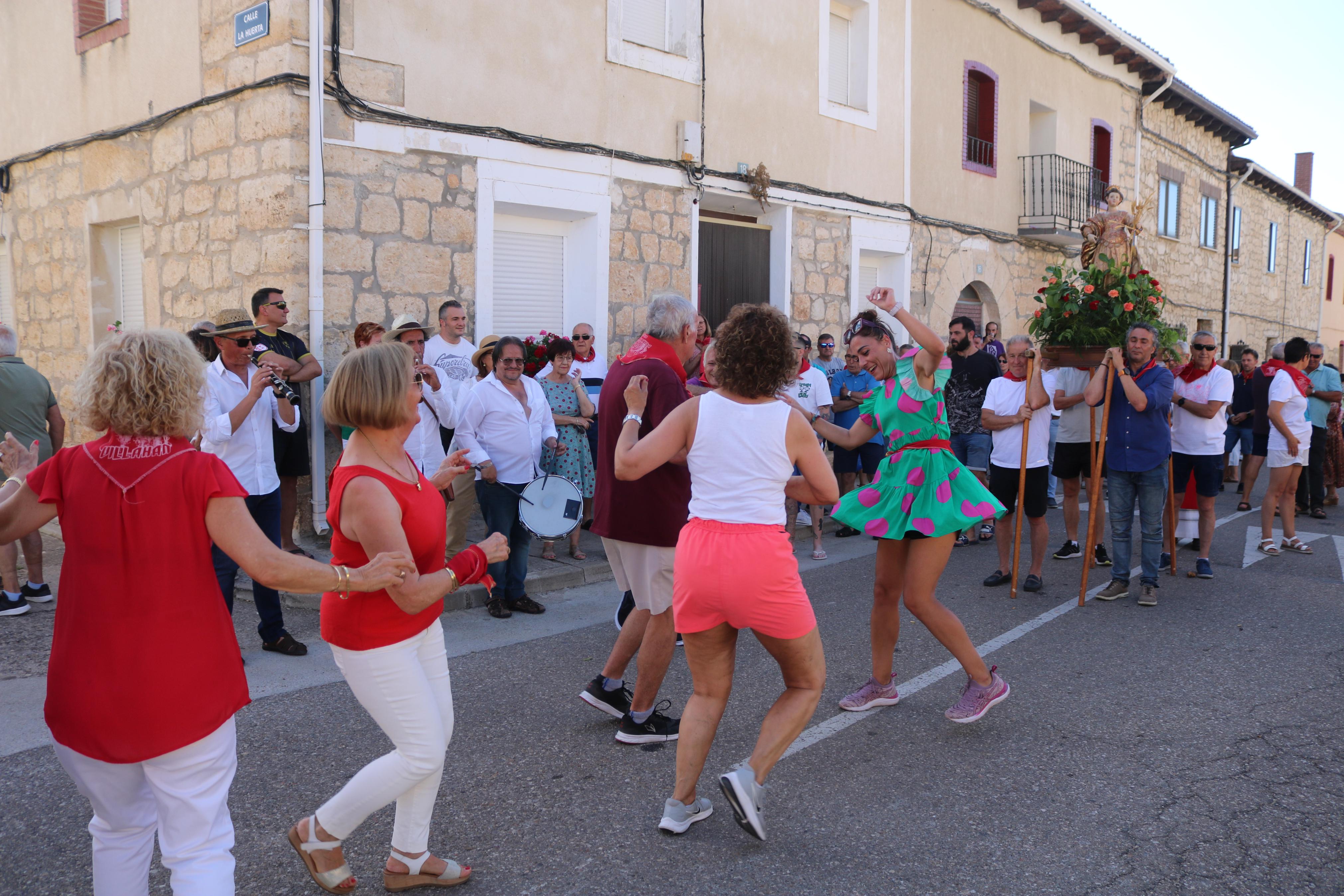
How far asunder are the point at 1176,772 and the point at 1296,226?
107 feet

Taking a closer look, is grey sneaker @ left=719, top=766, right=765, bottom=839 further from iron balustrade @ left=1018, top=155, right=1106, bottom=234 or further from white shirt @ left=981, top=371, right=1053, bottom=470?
iron balustrade @ left=1018, top=155, right=1106, bottom=234

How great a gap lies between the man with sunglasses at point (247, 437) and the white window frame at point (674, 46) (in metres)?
5.78

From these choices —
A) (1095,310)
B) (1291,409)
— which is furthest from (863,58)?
(1095,310)

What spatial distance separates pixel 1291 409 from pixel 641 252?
20.5 feet

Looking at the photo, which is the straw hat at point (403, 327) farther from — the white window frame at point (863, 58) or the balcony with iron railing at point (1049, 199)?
the balcony with iron railing at point (1049, 199)

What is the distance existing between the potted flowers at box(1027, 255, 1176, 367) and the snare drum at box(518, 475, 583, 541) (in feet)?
12.0

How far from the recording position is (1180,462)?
7.91m

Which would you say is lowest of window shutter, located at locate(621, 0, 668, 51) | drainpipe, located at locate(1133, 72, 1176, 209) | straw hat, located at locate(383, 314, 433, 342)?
straw hat, located at locate(383, 314, 433, 342)

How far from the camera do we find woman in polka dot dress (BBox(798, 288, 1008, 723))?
4.30 meters

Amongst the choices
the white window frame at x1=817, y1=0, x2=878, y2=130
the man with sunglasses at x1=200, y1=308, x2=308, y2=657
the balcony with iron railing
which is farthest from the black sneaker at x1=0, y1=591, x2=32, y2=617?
the balcony with iron railing

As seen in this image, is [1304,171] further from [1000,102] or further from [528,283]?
[528,283]

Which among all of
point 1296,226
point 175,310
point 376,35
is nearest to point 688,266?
point 376,35

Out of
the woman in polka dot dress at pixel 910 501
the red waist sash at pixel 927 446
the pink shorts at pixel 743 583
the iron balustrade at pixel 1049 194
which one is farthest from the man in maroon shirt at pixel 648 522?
the iron balustrade at pixel 1049 194

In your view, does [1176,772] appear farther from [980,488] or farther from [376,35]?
[376,35]
